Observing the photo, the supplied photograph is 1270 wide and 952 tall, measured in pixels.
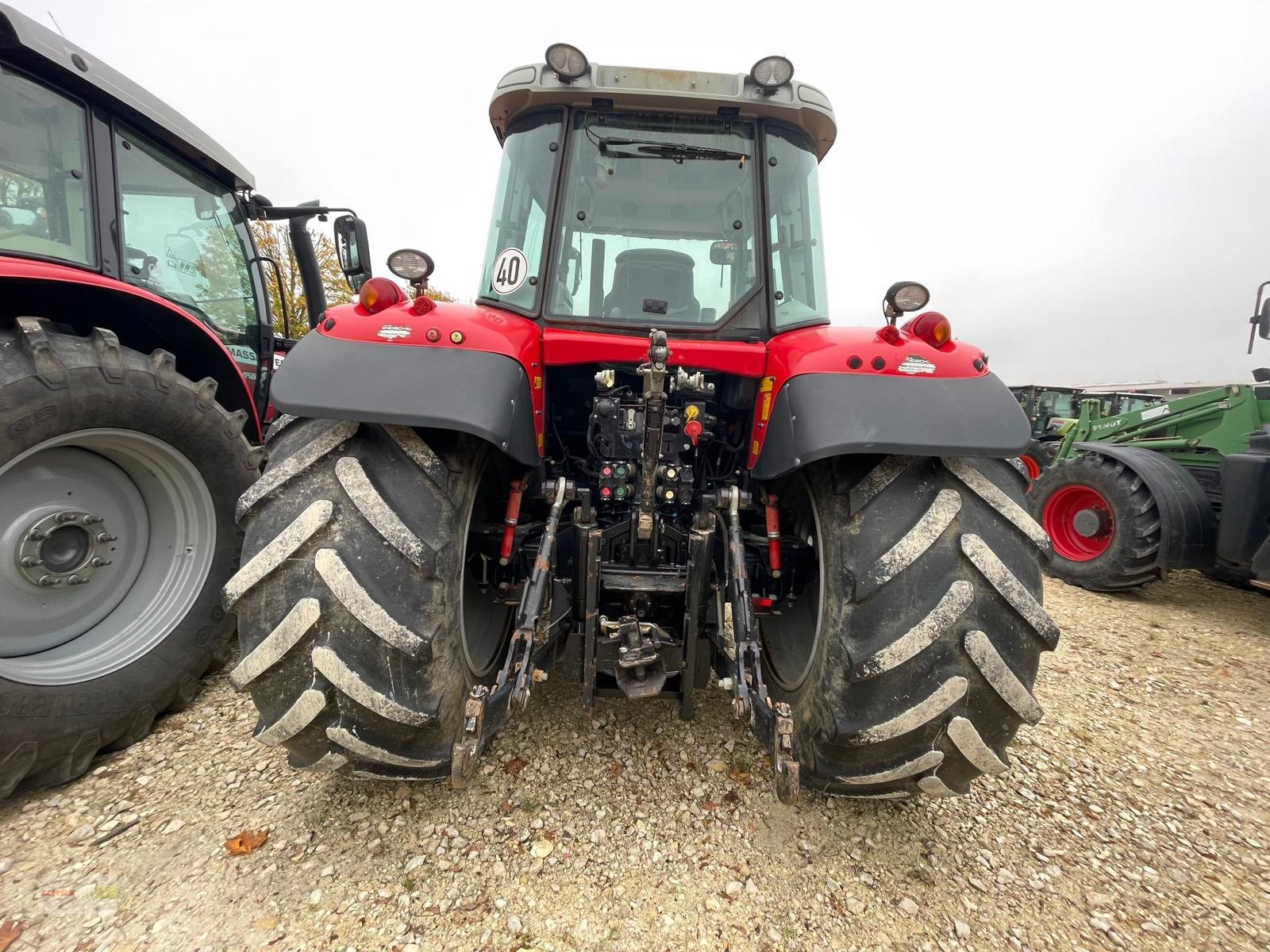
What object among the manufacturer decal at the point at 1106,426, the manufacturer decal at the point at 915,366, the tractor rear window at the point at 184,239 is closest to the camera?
the manufacturer decal at the point at 915,366

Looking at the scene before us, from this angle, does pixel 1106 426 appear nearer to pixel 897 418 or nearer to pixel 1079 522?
pixel 1079 522

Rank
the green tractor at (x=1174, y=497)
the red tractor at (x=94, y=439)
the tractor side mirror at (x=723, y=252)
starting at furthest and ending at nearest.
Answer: the green tractor at (x=1174, y=497) → the tractor side mirror at (x=723, y=252) → the red tractor at (x=94, y=439)

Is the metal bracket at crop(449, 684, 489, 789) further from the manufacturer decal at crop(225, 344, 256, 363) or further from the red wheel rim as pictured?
the red wheel rim

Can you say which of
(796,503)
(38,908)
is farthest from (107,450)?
(796,503)

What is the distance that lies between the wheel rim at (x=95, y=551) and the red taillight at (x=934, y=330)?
2.84 m

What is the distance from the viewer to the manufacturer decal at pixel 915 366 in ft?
5.50

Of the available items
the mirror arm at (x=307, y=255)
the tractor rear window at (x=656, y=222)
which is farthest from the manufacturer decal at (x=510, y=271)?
the mirror arm at (x=307, y=255)

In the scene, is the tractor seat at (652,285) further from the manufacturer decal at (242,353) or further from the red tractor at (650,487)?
the manufacturer decal at (242,353)

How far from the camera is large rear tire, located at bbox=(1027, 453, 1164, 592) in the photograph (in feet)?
13.9

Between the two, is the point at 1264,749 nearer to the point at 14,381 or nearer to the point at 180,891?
the point at 180,891

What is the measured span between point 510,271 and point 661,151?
730 millimetres

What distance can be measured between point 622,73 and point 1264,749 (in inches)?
160

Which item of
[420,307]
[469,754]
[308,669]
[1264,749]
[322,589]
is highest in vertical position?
[420,307]

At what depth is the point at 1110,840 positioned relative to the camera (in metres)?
1.93
